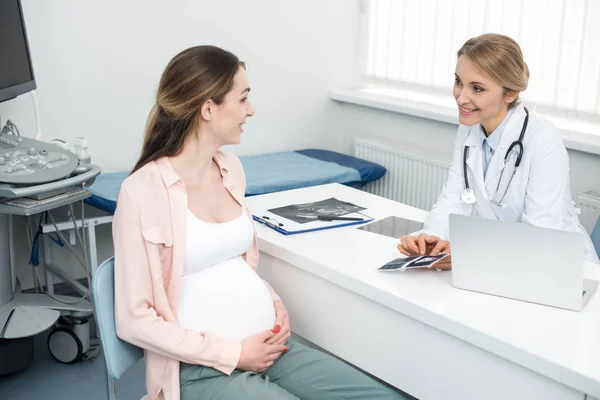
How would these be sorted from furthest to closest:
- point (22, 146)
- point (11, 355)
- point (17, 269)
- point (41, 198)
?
point (17, 269)
point (11, 355)
point (22, 146)
point (41, 198)

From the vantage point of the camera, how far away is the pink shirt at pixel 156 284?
152 centimetres

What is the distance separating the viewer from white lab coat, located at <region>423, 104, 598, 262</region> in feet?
6.48

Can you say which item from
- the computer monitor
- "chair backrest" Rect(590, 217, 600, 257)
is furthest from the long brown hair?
"chair backrest" Rect(590, 217, 600, 257)

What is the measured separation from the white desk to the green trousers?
0.32 feet

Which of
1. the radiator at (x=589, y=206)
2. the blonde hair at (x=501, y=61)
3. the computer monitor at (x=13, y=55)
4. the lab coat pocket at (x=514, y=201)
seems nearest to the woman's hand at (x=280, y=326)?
the lab coat pocket at (x=514, y=201)

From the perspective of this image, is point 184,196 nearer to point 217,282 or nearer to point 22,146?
point 217,282

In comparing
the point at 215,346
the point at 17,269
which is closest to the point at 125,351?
the point at 215,346

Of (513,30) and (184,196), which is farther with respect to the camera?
(513,30)

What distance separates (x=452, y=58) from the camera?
3.54 metres

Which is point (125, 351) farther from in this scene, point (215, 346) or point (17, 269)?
point (17, 269)

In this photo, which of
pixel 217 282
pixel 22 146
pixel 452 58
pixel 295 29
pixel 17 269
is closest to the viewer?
pixel 217 282

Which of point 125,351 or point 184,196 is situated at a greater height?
point 184,196

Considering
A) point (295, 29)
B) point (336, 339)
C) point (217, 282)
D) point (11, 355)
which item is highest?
point (295, 29)

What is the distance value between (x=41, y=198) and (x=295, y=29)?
6.53 ft
